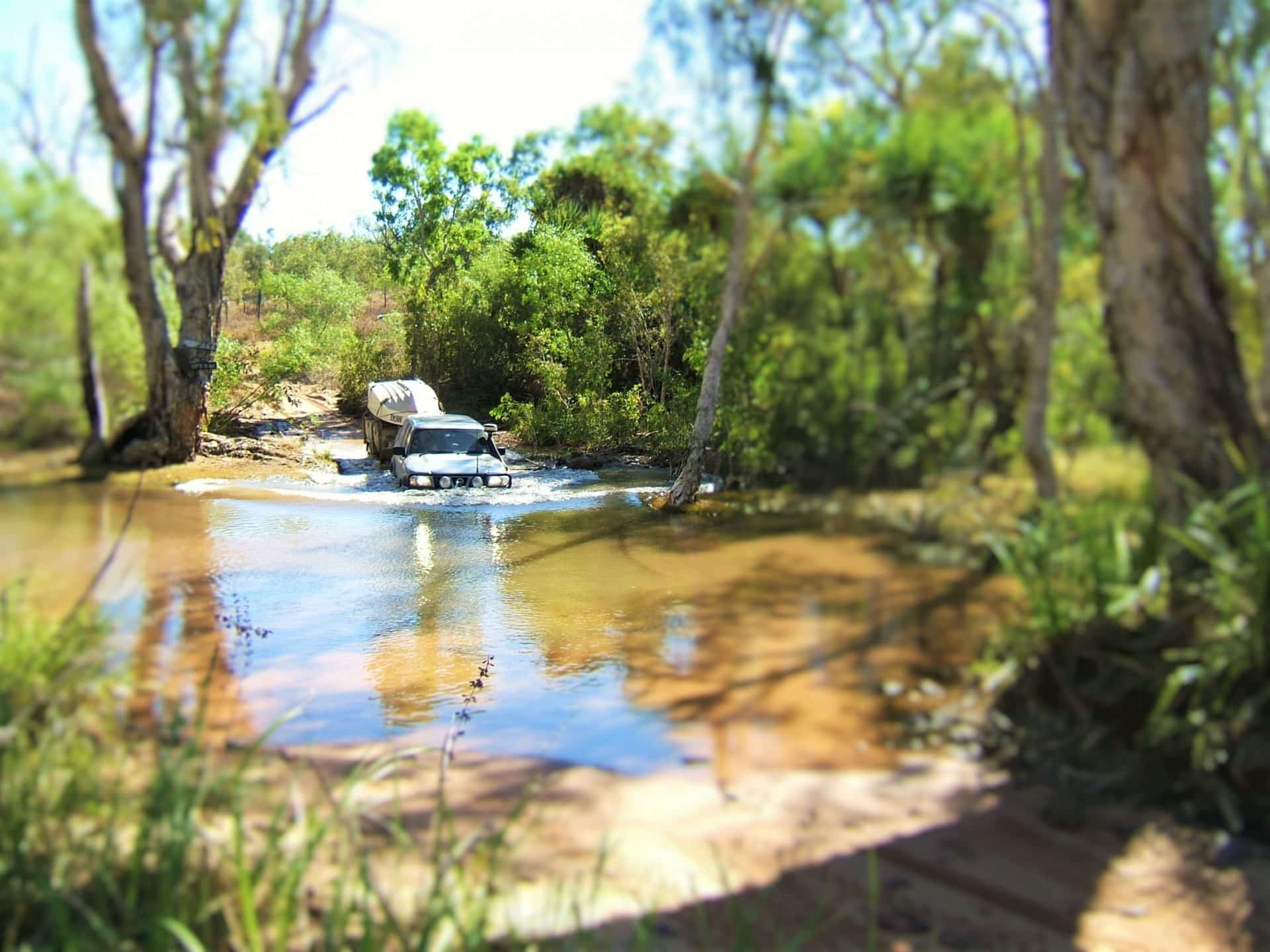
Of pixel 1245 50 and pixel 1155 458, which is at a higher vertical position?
pixel 1245 50

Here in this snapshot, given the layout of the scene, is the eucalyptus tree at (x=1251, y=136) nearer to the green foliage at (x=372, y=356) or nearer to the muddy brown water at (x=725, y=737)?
the muddy brown water at (x=725, y=737)

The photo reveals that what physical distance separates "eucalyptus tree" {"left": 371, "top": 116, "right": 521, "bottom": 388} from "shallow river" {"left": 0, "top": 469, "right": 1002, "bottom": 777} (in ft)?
4.63

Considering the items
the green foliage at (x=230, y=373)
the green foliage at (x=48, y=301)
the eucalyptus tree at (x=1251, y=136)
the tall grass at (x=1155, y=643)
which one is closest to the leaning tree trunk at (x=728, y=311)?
the tall grass at (x=1155, y=643)

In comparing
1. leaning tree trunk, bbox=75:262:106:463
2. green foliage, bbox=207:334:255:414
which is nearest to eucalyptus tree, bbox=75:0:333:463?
leaning tree trunk, bbox=75:262:106:463

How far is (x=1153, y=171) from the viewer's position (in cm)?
319

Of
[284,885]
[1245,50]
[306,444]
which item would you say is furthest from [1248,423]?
[306,444]

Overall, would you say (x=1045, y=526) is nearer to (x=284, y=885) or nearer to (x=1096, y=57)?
(x=1096, y=57)

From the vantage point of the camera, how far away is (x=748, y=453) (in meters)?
3.88

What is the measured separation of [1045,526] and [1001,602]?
0.29 m

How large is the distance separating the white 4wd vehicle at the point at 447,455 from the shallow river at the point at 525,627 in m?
4.02

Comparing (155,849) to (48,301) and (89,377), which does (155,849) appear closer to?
(89,377)

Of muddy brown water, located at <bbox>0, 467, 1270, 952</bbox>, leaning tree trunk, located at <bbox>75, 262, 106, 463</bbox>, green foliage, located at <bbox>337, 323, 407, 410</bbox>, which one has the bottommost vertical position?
muddy brown water, located at <bbox>0, 467, 1270, 952</bbox>

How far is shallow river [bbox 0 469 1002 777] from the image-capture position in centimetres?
317

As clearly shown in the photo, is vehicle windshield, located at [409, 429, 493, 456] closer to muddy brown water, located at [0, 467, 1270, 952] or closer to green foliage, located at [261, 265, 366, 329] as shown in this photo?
green foliage, located at [261, 265, 366, 329]
